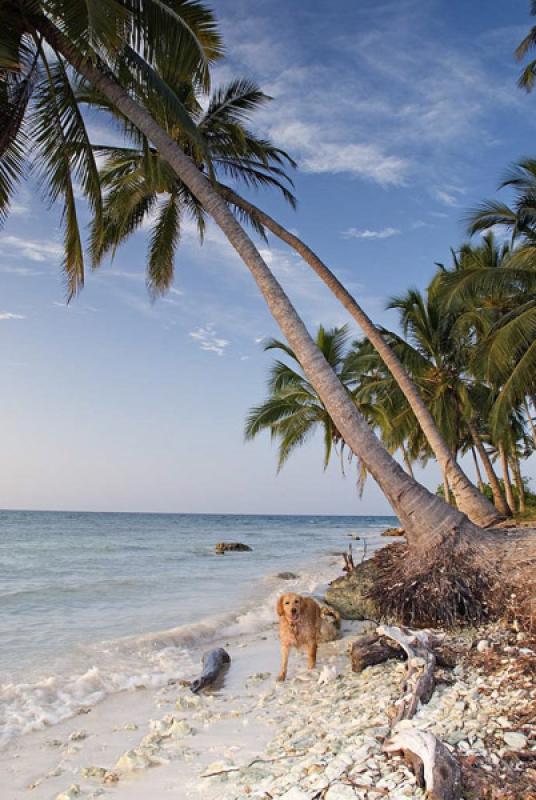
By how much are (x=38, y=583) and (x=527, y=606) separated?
1335 centimetres

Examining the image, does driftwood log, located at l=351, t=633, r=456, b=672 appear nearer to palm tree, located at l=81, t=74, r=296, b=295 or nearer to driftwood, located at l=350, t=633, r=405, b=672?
driftwood, located at l=350, t=633, r=405, b=672

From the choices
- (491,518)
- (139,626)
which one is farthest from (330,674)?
(139,626)

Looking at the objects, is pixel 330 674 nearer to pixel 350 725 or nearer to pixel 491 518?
pixel 350 725

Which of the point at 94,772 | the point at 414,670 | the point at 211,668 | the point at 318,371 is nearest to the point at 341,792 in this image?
the point at 94,772

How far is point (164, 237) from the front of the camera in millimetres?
12688

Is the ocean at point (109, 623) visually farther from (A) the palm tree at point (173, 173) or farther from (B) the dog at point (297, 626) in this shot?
(A) the palm tree at point (173, 173)

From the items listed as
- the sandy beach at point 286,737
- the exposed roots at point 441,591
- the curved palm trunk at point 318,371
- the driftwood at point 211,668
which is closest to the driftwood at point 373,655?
the sandy beach at point 286,737

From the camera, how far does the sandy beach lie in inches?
116

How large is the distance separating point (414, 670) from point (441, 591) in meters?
1.82

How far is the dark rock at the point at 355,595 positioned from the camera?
775 cm

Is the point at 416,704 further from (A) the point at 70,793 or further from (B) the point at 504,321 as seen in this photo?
(B) the point at 504,321

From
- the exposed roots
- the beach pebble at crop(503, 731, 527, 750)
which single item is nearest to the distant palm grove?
the exposed roots

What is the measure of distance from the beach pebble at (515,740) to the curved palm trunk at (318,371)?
11.8ft

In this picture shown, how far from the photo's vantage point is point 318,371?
754cm
